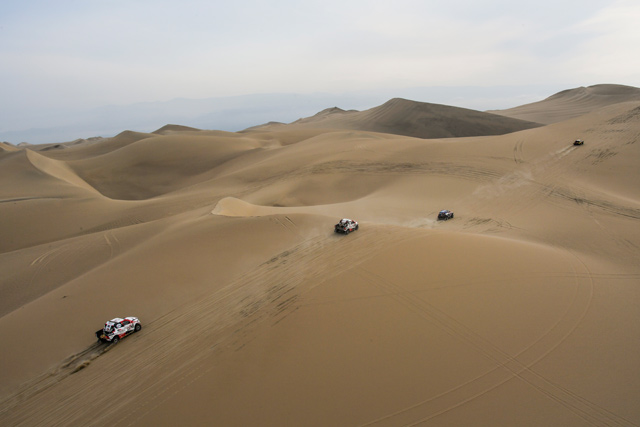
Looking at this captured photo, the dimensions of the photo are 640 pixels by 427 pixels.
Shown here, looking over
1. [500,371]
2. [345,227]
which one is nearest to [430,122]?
[345,227]

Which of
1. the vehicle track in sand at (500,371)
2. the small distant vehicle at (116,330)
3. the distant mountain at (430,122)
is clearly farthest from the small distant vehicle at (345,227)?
the distant mountain at (430,122)

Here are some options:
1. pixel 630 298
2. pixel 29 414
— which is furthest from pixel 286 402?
pixel 630 298

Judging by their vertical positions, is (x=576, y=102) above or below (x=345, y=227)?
above

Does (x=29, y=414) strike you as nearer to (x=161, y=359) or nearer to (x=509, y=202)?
(x=161, y=359)

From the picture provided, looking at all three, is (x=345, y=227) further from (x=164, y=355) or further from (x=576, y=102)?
(x=576, y=102)

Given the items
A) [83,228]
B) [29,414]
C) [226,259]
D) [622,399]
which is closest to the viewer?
[622,399]

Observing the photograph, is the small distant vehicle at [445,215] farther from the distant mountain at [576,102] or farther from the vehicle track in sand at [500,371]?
the distant mountain at [576,102]

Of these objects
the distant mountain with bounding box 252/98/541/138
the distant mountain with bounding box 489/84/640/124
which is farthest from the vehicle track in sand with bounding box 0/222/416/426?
the distant mountain with bounding box 489/84/640/124
